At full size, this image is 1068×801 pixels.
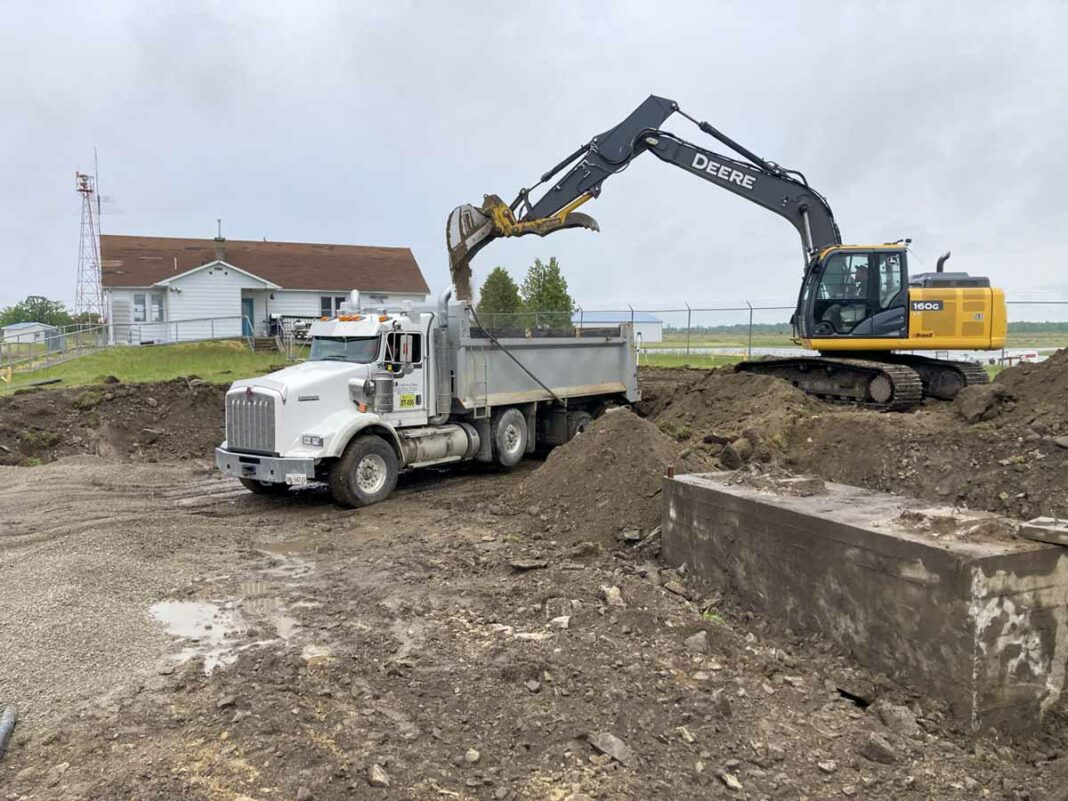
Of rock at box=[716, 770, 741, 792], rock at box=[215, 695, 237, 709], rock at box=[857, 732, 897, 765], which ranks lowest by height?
rock at box=[716, 770, 741, 792]

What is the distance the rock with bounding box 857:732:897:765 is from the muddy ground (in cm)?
1

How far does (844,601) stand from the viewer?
17.3ft

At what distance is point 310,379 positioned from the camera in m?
10.6

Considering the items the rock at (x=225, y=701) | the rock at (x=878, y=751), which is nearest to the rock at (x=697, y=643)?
the rock at (x=878, y=751)

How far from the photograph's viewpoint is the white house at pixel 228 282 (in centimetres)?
3381

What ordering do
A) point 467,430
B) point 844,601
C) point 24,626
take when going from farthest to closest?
point 467,430 → point 24,626 → point 844,601

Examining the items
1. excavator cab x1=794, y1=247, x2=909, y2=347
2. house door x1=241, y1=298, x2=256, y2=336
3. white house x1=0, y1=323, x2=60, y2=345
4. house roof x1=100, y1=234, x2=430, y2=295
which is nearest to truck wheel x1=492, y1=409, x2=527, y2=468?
excavator cab x1=794, y1=247, x2=909, y2=347

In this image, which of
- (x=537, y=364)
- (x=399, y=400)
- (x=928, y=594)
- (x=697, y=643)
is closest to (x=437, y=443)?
(x=399, y=400)

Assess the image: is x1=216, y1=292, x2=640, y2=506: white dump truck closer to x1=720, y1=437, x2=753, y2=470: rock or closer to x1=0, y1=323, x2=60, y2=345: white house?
x1=720, y1=437, x2=753, y2=470: rock

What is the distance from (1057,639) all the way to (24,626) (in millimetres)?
6861

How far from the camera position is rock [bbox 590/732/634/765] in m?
4.15

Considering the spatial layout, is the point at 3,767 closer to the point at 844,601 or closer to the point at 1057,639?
the point at 844,601

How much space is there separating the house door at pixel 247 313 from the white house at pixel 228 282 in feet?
0.14

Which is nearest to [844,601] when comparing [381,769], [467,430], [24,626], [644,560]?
[644,560]
